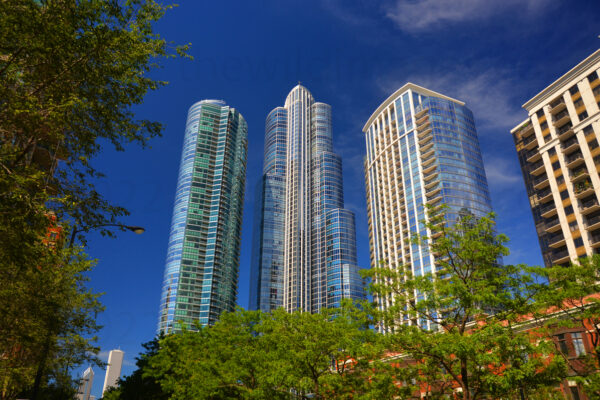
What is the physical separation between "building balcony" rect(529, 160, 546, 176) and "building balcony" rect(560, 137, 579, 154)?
549cm

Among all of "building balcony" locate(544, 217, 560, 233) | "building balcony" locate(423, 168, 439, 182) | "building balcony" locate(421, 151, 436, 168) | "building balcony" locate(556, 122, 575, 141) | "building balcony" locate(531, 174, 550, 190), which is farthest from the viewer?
"building balcony" locate(421, 151, 436, 168)

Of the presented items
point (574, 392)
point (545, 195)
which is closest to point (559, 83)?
point (545, 195)

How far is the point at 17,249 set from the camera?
443 inches

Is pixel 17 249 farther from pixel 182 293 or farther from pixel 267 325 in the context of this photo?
pixel 182 293

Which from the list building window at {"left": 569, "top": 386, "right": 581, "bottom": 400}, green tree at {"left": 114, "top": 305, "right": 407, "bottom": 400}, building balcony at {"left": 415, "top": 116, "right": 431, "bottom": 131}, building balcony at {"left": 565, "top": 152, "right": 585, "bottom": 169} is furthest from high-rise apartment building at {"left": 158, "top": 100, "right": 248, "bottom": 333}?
building window at {"left": 569, "top": 386, "right": 581, "bottom": 400}

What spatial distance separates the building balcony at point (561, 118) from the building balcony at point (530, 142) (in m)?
5.46

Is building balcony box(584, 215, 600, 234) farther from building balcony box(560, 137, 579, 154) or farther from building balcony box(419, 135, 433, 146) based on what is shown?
building balcony box(419, 135, 433, 146)

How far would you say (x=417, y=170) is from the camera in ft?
404

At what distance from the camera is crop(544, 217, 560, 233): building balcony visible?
228 feet

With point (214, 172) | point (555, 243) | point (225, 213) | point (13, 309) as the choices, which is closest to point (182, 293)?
point (225, 213)

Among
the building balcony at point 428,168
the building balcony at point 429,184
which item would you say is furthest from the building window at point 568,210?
the building balcony at point 428,168

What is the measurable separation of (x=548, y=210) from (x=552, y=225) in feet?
10.2

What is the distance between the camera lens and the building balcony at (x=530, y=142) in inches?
3152

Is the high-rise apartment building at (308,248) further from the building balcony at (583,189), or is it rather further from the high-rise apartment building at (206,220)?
the building balcony at (583,189)
